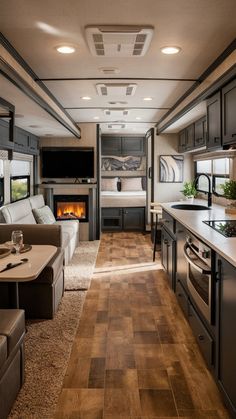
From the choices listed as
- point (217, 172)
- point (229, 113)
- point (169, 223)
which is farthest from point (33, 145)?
point (229, 113)

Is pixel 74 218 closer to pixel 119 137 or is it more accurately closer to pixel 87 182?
pixel 87 182

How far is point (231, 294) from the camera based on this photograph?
73.2 inches

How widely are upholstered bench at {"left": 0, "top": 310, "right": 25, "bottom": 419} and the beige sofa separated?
5.86ft

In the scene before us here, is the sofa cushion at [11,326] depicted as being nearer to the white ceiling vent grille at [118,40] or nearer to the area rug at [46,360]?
the area rug at [46,360]

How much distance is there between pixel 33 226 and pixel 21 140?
2.63 m

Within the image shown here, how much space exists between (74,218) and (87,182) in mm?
804

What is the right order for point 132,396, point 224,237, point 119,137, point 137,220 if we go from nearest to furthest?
1. point 132,396
2. point 224,237
3. point 137,220
4. point 119,137

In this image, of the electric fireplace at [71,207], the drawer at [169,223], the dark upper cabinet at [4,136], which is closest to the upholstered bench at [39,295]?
the drawer at [169,223]

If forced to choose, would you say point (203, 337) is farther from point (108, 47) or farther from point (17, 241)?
point (108, 47)

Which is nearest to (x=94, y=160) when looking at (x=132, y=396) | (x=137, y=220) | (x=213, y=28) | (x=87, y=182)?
(x=87, y=182)

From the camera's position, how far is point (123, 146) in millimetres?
9211

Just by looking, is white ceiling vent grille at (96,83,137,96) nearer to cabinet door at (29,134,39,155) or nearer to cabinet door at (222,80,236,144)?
cabinet door at (222,80,236,144)

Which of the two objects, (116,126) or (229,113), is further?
(116,126)

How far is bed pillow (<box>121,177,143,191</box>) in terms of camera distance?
366 inches
